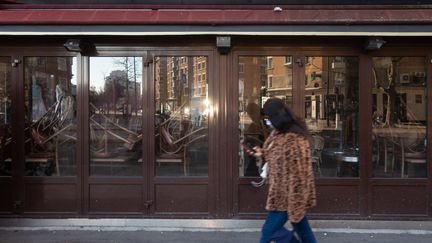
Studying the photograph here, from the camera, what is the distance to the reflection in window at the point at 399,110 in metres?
7.12

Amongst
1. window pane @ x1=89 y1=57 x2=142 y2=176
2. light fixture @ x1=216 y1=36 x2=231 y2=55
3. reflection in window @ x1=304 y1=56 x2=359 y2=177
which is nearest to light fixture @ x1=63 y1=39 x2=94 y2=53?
window pane @ x1=89 y1=57 x2=142 y2=176

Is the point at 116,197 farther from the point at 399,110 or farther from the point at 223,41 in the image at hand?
the point at 399,110

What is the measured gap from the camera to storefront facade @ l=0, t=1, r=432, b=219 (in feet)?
23.3

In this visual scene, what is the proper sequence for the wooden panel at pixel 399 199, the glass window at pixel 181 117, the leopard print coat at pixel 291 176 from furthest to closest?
1. the glass window at pixel 181 117
2. the wooden panel at pixel 399 199
3. the leopard print coat at pixel 291 176

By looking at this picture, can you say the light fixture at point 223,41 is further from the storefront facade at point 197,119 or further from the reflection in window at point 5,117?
the reflection in window at point 5,117

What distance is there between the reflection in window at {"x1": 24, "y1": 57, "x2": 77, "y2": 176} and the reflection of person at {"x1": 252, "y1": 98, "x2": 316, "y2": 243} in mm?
3320

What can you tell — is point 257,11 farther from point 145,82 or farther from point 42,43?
point 42,43

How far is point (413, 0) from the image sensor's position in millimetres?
7113

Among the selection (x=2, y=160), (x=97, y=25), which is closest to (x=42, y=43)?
(x=97, y=25)

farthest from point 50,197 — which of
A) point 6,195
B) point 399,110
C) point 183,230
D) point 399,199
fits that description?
point 399,110

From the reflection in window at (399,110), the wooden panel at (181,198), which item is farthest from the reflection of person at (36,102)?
the reflection in window at (399,110)

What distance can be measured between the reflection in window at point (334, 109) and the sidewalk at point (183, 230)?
0.74m

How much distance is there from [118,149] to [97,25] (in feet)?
5.65

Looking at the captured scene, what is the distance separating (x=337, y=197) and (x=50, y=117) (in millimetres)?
3950
